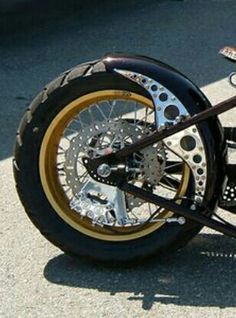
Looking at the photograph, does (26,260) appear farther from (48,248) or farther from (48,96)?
(48,96)

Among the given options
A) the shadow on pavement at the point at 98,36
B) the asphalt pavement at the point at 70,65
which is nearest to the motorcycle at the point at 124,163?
the asphalt pavement at the point at 70,65

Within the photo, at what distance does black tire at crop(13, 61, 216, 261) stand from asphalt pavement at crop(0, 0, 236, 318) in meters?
0.13

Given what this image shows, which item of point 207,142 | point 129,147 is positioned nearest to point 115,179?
point 129,147

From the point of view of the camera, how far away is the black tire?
4.18 metres

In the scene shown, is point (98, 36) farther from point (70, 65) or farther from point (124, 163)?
point (124, 163)

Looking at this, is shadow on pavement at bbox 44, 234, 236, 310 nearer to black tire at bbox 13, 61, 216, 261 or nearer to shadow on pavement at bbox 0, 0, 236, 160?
black tire at bbox 13, 61, 216, 261

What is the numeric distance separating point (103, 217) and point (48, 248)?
0.48 m

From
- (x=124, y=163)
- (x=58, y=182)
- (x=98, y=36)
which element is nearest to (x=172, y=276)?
(x=124, y=163)

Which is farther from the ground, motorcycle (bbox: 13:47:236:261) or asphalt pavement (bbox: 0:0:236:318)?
motorcycle (bbox: 13:47:236:261)

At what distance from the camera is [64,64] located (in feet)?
27.7

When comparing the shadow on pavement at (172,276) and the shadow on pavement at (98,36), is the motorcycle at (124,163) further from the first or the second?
the shadow on pavement at (98,36)

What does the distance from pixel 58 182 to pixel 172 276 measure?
0.72 m

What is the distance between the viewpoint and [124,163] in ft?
13.8

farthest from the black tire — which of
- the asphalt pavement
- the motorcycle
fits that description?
the asphalt pavement
